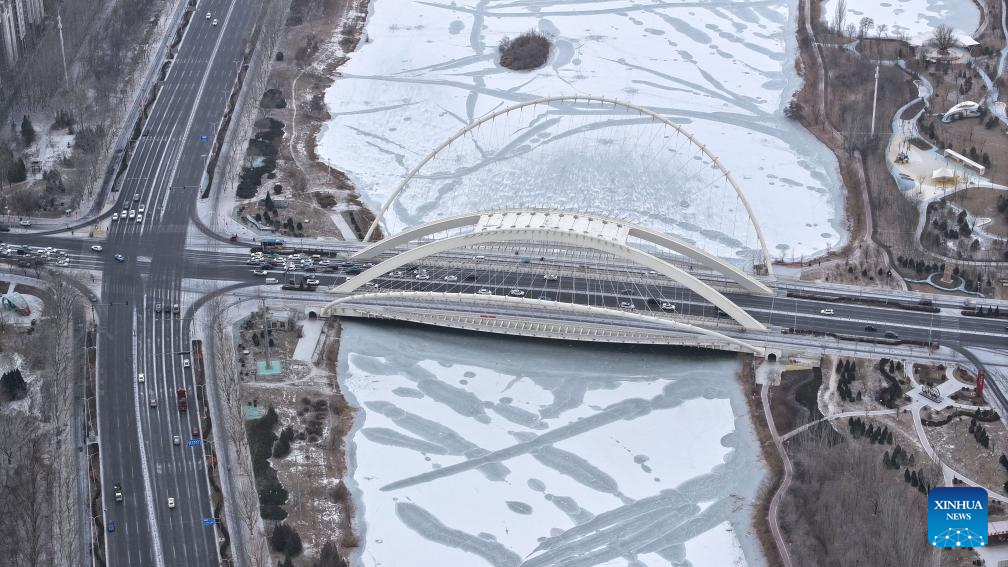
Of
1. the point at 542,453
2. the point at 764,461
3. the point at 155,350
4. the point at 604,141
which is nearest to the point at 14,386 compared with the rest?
the point at 155,350

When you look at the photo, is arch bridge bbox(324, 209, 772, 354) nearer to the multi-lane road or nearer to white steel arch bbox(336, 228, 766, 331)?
white steel arch bbox(336, 228, 766, 331)

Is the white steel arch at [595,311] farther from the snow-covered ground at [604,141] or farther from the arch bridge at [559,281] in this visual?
the snow-covered ground at [604,141]

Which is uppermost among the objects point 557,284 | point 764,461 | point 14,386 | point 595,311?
point 557,284

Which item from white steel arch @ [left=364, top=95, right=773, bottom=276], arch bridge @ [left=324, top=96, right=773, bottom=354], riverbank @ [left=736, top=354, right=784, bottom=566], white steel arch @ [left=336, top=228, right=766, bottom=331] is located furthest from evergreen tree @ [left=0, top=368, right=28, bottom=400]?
riverbank @ [left=736, top=354, right=784, bottom=566]

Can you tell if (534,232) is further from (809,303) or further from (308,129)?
(308,129)

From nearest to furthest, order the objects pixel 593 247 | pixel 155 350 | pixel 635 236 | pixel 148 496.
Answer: pixel 148 496 → pixel 593 247 → pixel 155 350 → pixel 635 236

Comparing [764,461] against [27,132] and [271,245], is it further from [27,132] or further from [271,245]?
[27,132]
